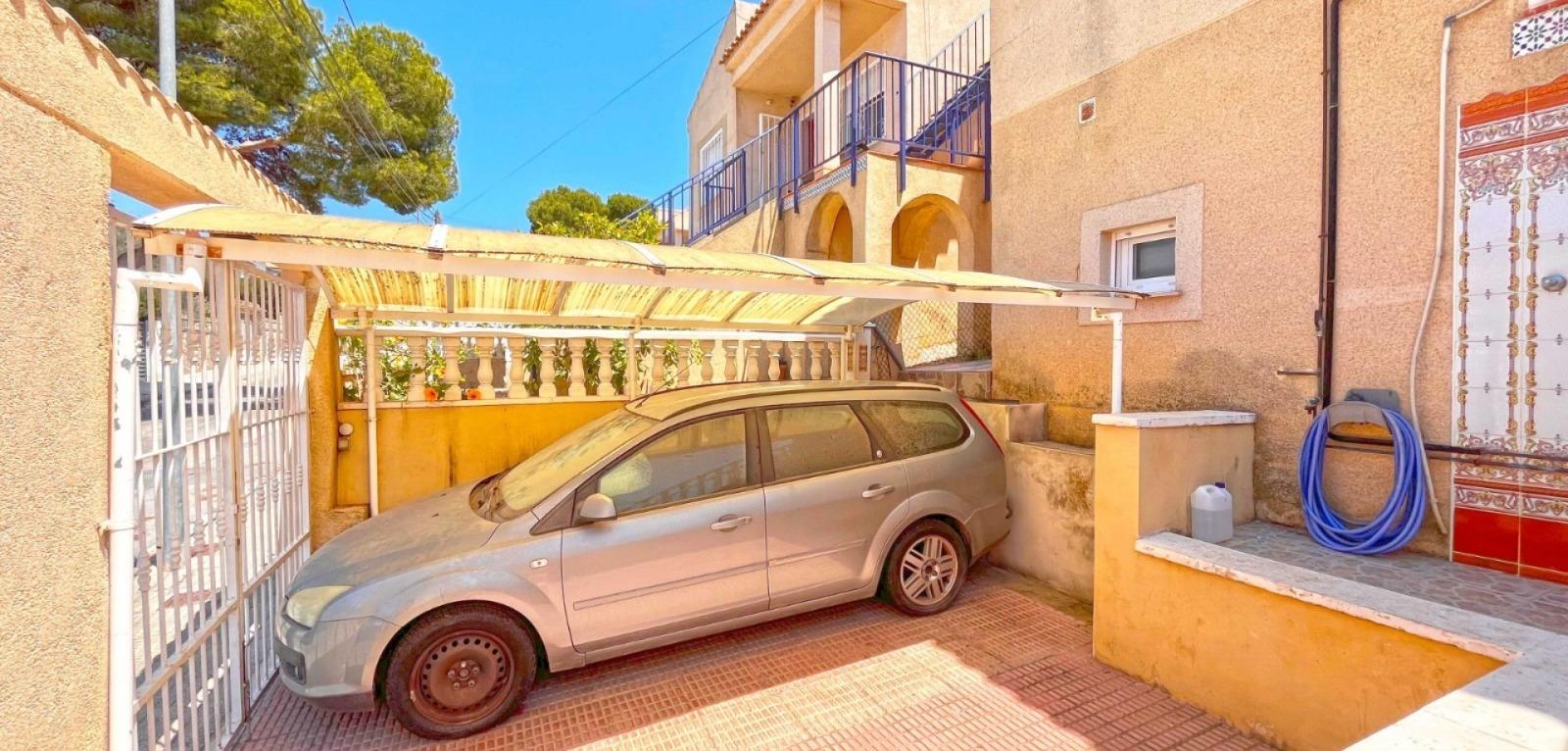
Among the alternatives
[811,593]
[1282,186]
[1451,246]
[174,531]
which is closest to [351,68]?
[174,531]

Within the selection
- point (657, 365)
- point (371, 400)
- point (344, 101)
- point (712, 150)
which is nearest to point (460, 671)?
point (371, 400)

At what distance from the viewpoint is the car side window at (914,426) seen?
4.32 meters

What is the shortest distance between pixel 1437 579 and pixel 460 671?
4715 millimetres

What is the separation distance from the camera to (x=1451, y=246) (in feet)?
10.7

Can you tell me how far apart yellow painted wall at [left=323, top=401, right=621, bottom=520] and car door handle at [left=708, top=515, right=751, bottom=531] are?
8.53 ft

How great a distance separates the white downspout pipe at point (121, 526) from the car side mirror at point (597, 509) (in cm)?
160

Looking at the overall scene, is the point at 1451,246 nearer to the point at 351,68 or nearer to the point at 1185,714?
the point at 1185,714

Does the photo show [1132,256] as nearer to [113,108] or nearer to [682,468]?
[682,468]

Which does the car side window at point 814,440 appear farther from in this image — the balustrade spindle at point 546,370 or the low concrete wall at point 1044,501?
the balustrade spindle at point 546,370

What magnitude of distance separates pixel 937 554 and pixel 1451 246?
3.24 metres

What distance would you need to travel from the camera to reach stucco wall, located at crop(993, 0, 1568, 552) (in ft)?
11.1

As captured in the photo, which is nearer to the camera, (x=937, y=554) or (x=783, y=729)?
(x=783, y=729)

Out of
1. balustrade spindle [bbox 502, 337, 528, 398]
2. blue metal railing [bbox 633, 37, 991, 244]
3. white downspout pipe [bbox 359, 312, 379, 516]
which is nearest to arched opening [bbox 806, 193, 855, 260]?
blue metal railing [bbox 633, 37, 991, 244]

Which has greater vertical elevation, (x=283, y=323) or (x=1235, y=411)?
(x=283, y=323)
